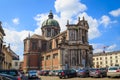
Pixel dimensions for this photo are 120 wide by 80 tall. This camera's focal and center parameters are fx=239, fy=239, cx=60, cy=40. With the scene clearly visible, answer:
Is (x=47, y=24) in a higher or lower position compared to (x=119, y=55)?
higher

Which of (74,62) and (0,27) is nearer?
(0,27)

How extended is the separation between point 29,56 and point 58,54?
73.5ft

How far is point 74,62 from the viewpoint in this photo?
79562 mm

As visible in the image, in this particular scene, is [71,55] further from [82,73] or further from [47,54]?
[82,73]

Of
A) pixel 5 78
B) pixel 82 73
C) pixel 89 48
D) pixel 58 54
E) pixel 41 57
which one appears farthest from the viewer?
pixel 41 57

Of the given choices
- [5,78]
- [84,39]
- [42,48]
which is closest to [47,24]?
[42,48]

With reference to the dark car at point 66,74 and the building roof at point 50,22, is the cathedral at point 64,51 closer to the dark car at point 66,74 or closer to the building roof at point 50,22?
the building roof at point 50,22

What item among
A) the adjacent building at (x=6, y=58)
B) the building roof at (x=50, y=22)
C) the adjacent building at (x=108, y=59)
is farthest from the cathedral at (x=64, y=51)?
the adjacent building at (x=108, y=59)

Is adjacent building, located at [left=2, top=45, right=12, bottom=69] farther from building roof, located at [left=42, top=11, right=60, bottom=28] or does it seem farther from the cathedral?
building roof, located at [left=42, top=11, right=60, bottom=28]

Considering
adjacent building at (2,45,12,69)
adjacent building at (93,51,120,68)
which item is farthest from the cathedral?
adjacent building at (93,51,120,68)

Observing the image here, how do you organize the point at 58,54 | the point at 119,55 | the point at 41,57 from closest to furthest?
the point at 58,54
the point at 41,57
the point at 119,55

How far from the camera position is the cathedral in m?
78.6

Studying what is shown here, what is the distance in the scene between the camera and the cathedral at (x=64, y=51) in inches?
3095

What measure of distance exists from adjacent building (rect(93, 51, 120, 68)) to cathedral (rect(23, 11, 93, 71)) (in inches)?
1429
